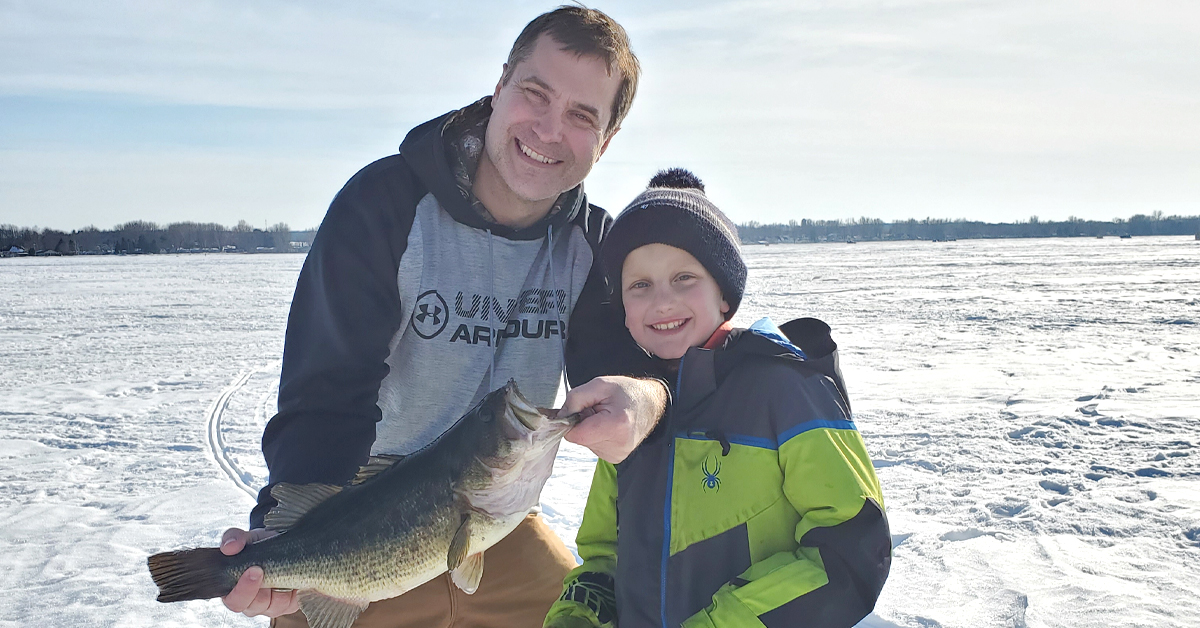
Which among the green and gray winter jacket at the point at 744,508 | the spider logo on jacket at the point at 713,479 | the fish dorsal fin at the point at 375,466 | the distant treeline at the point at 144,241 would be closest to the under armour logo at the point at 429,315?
the fish dorsal fin at the point at 375,466

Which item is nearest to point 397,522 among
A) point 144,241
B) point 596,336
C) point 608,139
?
point 596,336

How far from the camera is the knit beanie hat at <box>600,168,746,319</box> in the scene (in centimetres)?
249

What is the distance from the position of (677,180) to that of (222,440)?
5888mm

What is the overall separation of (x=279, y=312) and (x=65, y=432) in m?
12.5

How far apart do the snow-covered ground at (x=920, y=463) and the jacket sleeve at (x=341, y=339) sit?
169 centimetres

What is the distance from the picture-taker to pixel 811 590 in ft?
6.48

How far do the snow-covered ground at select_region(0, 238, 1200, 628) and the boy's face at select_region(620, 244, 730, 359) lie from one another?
1.85 metres

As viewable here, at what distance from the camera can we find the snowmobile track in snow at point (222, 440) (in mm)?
5899

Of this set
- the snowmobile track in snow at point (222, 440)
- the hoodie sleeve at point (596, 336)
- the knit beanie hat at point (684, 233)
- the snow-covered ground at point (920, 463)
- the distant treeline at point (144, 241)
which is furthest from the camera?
the distant treeline at point (144, 241)

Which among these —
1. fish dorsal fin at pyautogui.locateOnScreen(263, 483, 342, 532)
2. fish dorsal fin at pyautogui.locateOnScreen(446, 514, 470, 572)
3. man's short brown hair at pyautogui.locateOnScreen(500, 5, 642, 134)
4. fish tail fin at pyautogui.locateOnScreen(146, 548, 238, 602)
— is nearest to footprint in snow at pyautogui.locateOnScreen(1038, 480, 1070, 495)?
man's short brown hair at pyautogui.locateOnScreen(500, 5, 642, 134)

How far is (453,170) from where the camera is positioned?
289 centimetres

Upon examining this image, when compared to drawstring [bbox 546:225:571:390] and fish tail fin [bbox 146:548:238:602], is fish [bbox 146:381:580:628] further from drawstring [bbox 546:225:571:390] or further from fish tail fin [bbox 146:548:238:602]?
drawstring [bbox 546:225:571:390]

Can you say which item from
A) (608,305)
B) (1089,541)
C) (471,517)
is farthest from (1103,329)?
(471,517)

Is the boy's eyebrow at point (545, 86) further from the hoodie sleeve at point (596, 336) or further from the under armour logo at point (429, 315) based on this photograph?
the under armour logo at point (429, 315)
